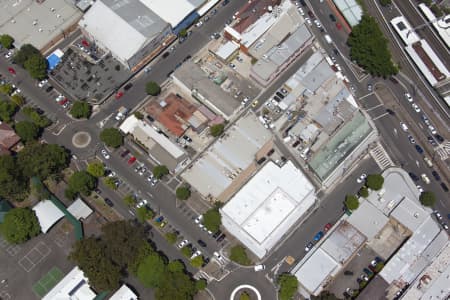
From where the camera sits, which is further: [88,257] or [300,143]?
[300,143]

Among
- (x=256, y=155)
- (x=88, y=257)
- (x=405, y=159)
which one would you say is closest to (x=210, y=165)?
(x=256, y=155)

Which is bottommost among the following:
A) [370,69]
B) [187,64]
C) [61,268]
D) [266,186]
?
[61,268]

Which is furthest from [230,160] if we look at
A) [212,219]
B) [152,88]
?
[152,88]

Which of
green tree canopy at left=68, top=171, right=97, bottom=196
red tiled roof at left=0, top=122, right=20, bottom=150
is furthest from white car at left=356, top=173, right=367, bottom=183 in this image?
red tiled roof at left=0, top=122, right=20, bottom=150

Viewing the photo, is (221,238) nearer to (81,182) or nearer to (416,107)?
(81,182)

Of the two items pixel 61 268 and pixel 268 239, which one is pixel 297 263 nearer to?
pixel 268 239

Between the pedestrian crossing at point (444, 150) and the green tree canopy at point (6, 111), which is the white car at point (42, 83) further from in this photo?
the pedestrian crossing at point (444, 150)

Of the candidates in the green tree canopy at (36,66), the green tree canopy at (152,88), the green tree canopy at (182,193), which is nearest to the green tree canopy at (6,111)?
the green tree canopy at (36,66)
